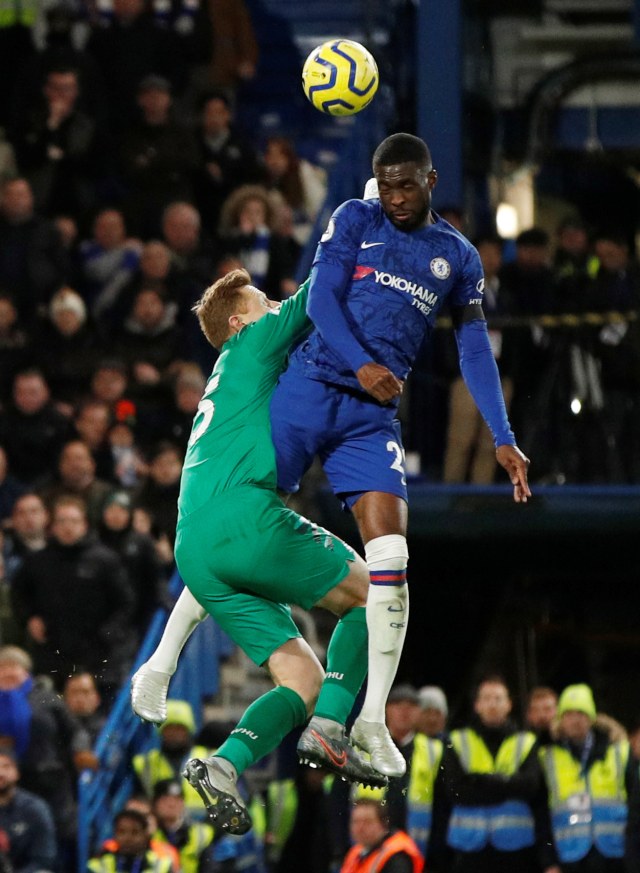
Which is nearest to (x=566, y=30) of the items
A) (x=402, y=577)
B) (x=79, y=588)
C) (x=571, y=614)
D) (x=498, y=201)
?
(x=498, y=201)

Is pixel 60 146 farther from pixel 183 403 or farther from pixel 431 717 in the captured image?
pixel 431 717

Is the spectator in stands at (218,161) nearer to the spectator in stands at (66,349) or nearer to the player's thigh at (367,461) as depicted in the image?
the spectator in stands at (66,349)

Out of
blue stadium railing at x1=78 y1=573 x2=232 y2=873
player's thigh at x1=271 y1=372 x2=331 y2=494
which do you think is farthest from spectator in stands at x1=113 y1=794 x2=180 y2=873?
player's thigh at x1=271 y1=372 x2=331 y2=494

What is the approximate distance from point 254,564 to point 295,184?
7041mm

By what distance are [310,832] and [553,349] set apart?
3.30m

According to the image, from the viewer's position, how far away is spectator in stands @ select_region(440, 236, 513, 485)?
1189 cm

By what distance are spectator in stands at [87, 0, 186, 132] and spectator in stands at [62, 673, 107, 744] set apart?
15.2 ft

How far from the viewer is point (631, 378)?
1196cm

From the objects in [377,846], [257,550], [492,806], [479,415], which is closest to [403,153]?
[257,550]

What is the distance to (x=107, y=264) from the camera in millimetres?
12945

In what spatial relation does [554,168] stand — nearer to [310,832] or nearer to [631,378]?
Answer: [631,378]

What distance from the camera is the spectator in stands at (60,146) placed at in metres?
13.7

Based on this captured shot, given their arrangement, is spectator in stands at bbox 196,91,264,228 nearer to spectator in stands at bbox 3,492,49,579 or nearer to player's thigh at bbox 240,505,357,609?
spectator in stands at bbox 3,492,49,579

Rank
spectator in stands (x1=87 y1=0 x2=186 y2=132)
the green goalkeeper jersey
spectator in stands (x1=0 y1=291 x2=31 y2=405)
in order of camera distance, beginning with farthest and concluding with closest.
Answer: spectator in stands (x1=87 y1=0 x2=186 y2=132) → spectator in stands (x1=0 y1=291 x2=31 y2=405) → the green goalkeeper jersey
